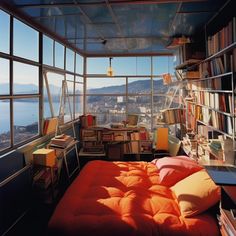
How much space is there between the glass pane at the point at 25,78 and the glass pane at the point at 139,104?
3.20m

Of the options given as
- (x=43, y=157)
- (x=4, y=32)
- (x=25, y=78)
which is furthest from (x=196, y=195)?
(x=4, y=32)

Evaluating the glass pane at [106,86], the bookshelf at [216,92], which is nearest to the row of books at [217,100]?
the bookshelf at [216,92]

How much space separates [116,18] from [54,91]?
1808mm

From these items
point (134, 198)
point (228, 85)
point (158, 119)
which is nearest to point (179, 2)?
point (228, 85)

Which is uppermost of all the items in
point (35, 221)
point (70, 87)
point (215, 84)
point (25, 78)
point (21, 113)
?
point (70, 87)

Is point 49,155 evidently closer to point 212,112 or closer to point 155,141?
point 212,112

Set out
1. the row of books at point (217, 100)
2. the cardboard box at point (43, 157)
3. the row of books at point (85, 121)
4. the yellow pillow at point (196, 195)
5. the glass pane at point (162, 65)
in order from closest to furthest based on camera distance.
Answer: the yellow pillow at point (196, 195) → the row of books at point (217, 100) → the cardboard box at point (43, 157) → the row of books at point (85, 121) → the glass pane at point (162, 65)

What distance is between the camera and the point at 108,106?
673 centimetres

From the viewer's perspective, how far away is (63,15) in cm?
330

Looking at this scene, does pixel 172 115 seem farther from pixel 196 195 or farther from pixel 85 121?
pixel 196 195

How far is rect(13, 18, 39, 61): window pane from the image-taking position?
3.14m

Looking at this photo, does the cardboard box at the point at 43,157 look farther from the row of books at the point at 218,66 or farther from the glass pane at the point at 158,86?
the glass pane at the point at 158,86

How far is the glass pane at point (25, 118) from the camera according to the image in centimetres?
322

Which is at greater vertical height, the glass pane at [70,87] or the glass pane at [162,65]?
the glass pane at [162,65]
